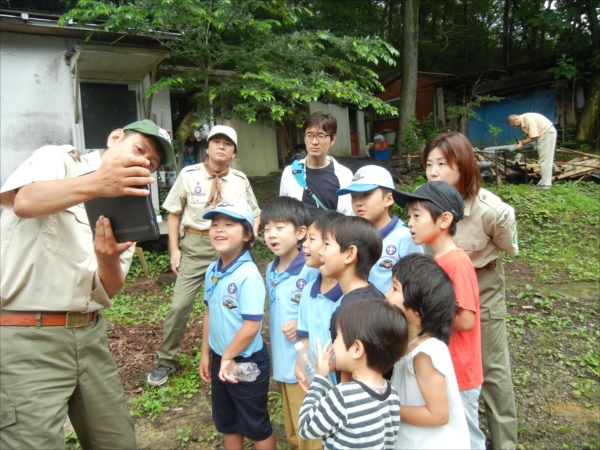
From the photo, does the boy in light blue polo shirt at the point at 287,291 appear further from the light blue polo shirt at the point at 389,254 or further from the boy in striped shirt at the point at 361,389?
the boy in striped shirt at the point at 361,389

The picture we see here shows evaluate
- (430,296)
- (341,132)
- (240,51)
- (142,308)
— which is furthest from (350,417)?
(341,132)

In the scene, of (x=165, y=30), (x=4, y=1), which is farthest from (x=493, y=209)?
(x=4, y=1)

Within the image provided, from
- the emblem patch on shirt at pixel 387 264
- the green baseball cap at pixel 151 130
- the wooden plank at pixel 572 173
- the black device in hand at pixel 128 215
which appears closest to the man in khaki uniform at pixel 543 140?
the wooden plank at pixel 572 173

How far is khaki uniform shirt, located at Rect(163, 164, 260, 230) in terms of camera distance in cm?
397

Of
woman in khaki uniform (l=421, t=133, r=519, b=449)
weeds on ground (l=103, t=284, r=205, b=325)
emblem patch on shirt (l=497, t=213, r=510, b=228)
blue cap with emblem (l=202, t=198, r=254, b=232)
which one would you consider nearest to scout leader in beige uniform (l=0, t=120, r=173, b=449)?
blue cap with emblem (l=202, t=198, r=254, b=232)

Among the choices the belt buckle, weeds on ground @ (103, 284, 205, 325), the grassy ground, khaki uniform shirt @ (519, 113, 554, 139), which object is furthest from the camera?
khaki uniform shirt @ (519, 113, 554, 139)

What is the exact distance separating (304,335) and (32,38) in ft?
23.2

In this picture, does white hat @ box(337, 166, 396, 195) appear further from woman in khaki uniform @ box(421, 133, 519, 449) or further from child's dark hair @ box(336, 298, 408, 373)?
child's dark hair @ box(336, 298, 408, 373)

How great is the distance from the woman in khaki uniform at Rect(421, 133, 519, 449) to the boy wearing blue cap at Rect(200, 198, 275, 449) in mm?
1172

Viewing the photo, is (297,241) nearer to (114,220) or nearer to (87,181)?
(114,220)

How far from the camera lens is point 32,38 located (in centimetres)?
705

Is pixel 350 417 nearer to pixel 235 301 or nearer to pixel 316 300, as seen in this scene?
pixel 316 300

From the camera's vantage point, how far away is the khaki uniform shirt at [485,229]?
252 centimetres

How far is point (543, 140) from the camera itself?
9.43 meters
